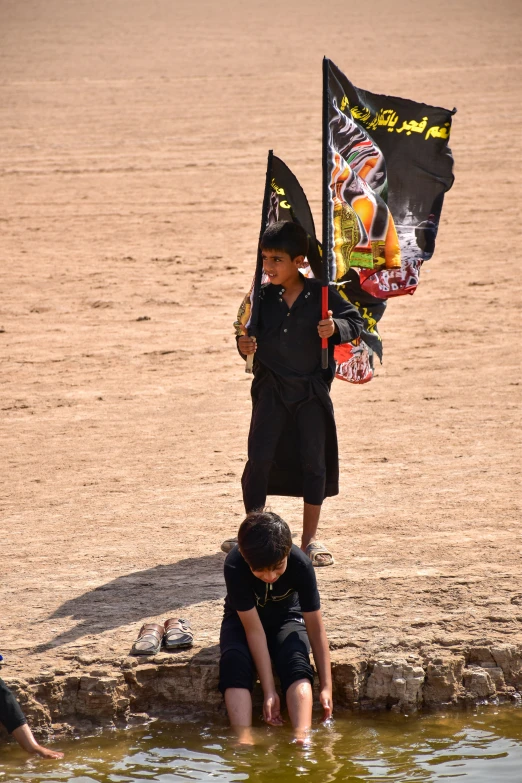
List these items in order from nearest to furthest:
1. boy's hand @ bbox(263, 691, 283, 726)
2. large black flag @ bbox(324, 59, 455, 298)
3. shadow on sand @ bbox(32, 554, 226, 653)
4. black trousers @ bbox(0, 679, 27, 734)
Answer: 1. black trousers @ bbox(0, 679, 27, 734)
2. boy's hand @ bbox(263, 691, 283, 726)
3. shadow on sand @ bbox(32, 554, 226, 653)
4. large black flag @ bbox(324, 59, 455, 298)

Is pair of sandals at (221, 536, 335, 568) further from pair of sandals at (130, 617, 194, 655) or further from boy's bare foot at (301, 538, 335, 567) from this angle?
pair of sandals at (130, 617, 194, 655)

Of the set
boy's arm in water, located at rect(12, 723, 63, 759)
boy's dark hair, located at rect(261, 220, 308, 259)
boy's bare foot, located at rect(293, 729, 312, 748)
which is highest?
boy's dark hair, located at rect(261, 220, 308, 259)

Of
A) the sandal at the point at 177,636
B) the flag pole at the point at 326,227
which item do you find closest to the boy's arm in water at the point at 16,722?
the sandal at the point at 177,636

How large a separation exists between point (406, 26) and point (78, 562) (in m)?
26.5

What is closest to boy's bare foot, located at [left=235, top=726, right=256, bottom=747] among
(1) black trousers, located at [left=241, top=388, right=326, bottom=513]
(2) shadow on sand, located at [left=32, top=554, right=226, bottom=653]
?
(2) shadow on sand, located at [left=32, top=554, right=226, bottom=653]

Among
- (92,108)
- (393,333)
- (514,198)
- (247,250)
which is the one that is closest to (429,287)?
(393,333)

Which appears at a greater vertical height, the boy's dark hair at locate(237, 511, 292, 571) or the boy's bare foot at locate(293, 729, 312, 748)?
the boy's dark hair at locate(237, 511, 292, 571)

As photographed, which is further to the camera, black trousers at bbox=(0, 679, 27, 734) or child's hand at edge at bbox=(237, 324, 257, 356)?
child's hand at edge at bbox=(237, 324, 257, 356)

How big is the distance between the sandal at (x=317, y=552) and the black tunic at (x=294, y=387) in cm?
27

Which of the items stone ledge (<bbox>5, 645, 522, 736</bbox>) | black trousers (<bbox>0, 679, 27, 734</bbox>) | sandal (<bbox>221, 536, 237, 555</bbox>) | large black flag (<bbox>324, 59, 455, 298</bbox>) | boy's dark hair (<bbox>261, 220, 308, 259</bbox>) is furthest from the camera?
sandal (<bbox>221, 536, 237, 555</bbox>)

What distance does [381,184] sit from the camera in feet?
18.6

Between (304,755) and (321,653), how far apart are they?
1.29 ft

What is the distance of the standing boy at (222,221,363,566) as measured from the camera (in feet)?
17.0

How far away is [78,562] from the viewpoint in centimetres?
562
